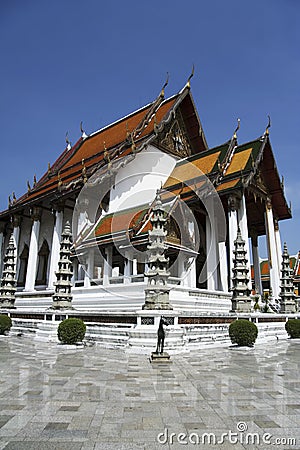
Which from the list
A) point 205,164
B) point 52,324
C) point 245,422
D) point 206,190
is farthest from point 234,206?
point 245,422

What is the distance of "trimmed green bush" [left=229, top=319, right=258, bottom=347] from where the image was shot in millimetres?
10688

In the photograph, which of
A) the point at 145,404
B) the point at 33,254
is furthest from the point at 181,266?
the point at 145,404

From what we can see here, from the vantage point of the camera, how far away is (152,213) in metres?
14.6

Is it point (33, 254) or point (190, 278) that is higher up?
point (33, 254)

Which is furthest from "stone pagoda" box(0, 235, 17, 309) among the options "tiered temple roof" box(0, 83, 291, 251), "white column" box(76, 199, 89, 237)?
"white column" box(76, 199, 89, 237)

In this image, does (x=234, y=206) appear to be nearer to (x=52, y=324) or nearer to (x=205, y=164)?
(x=205, y=164)

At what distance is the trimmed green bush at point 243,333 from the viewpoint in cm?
1069

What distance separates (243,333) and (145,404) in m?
6.93

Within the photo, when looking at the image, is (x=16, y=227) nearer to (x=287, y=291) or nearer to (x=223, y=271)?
(x=223, y=271)

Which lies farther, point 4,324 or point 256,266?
point 256,266

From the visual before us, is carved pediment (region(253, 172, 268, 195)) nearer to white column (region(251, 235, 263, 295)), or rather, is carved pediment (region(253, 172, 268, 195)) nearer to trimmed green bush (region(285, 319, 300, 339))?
white column (region(251, 235, 263, 295))

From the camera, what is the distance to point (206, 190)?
2011cm

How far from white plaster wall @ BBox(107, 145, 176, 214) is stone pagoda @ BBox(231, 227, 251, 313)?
8286 mm

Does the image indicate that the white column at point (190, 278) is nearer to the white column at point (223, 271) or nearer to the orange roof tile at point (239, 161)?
the white column at point (223, 271)
